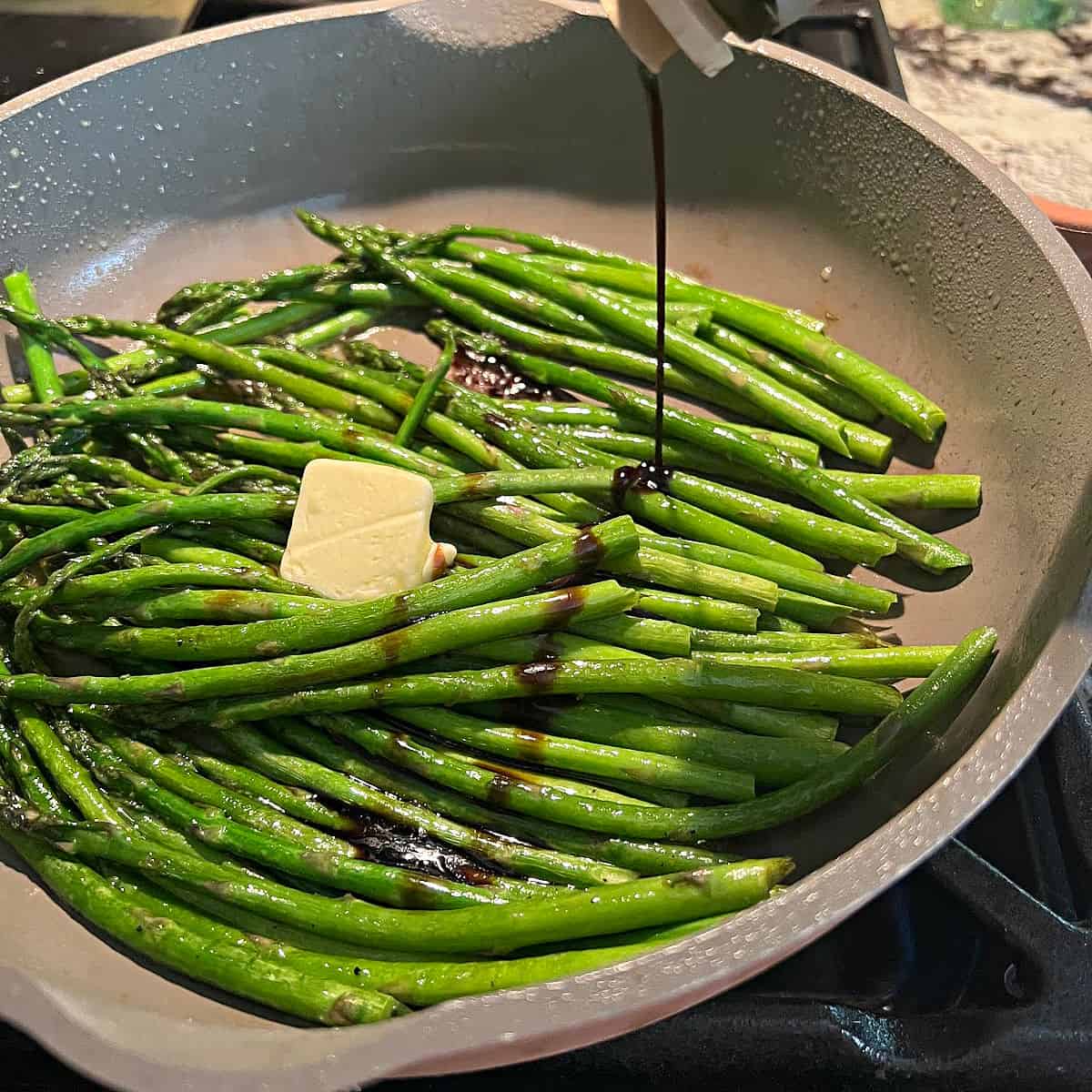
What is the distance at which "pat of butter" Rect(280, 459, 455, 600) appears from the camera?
2270mm

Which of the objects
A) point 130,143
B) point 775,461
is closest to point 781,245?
point 775,461

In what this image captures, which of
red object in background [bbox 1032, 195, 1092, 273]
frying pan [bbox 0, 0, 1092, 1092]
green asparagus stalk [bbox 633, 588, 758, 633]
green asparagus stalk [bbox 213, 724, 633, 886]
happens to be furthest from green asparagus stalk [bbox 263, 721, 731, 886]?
red object in background [bbox 1032, 195, 1092, 273]

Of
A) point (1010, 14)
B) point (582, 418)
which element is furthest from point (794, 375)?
point (1010, 14)

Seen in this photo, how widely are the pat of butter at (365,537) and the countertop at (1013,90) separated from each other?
2.77 m

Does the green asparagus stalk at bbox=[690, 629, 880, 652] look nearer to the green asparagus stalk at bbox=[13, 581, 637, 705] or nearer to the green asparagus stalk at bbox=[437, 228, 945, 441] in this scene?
the green asparagus stalk at bbox=[13, 581, 637, 705]

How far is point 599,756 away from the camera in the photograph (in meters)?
2.05

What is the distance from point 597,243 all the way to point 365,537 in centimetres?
152

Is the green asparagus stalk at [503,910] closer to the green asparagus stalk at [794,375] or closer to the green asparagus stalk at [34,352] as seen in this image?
the green asparagus stalk at [794,375]

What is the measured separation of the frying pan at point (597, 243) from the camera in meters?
1.49

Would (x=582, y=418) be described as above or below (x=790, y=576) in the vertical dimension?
above

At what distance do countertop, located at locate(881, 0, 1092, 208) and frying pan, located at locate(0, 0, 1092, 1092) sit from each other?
1.21 meters

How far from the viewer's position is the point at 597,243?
3227 mm

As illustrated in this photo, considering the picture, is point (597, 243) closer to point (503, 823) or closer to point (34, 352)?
point (34, 352)

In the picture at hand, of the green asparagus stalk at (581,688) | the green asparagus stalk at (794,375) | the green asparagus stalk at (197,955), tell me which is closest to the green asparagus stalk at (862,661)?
the green asparagus stalk at (581,688)
